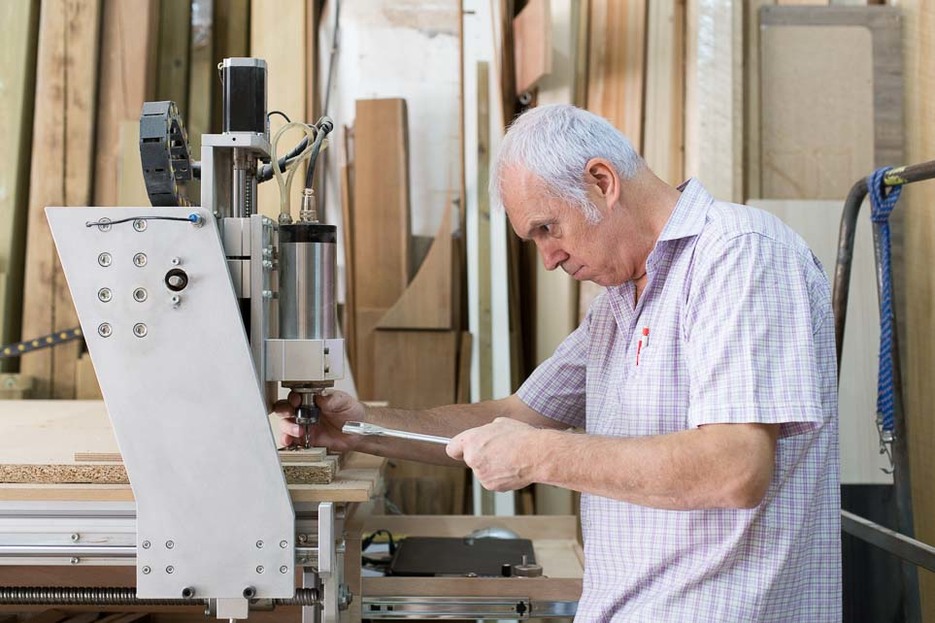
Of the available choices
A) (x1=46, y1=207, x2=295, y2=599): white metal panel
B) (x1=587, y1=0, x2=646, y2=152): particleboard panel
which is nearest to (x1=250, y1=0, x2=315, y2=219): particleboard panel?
(x1=587, y1=0, x2=646, y2=152): particleboard panel

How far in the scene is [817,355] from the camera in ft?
4.96

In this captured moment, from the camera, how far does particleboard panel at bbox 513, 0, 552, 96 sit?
3127 mm

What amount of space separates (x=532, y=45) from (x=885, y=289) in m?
1.53

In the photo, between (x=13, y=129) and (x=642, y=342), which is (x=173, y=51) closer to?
(x=13, y=129)

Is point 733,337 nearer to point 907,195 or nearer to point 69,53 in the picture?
point 907,195

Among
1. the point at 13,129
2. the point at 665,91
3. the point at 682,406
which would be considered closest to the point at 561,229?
the point at 682,406

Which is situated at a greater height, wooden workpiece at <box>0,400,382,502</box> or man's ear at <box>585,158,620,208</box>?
man's ear at <box>585,158,620,208</box>

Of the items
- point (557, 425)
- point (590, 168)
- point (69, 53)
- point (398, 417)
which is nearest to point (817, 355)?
point (590, 168)

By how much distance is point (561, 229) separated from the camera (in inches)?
64.0

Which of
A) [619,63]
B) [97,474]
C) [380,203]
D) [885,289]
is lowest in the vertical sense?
[97,474]

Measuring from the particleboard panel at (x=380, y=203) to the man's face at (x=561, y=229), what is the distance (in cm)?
→ 184

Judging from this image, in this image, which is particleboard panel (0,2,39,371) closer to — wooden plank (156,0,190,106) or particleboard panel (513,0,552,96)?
wooden plank (156,0,190,106)

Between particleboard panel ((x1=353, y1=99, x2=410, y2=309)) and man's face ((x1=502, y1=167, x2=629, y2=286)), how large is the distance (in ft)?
6.05

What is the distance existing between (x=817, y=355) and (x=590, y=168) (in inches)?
17.6
